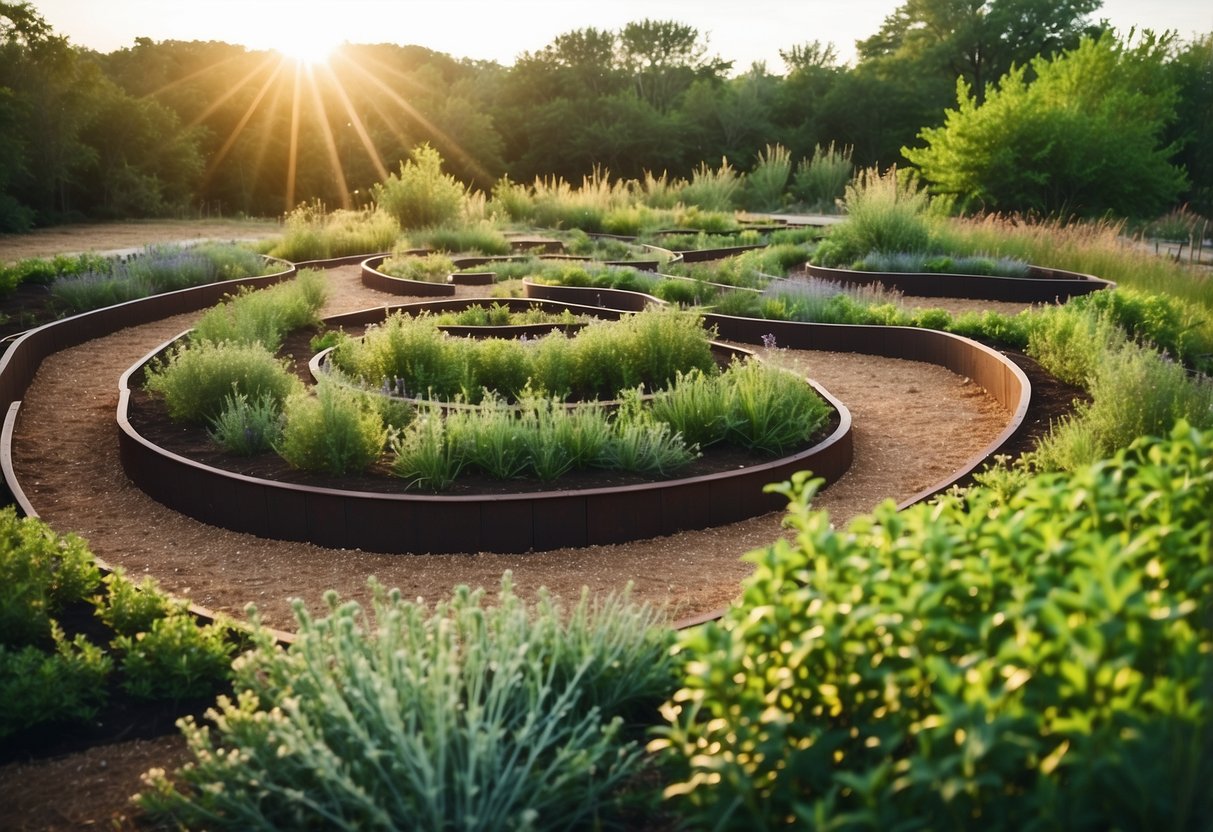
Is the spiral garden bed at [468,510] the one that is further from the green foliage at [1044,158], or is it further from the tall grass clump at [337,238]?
the green foliage at [1044,158]

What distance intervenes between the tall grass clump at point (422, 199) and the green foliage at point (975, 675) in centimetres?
1836

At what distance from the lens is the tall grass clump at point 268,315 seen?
8945mm

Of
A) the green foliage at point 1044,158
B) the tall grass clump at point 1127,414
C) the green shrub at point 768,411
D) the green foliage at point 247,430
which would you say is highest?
the green foliage at point 1044,158

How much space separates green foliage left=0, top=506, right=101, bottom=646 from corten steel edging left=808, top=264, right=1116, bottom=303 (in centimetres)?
1100

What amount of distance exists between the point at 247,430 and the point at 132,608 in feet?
8.84

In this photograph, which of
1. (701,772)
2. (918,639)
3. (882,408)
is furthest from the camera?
(882,408)

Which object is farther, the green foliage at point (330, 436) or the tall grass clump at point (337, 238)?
the tall grass clump at point (337, 238)

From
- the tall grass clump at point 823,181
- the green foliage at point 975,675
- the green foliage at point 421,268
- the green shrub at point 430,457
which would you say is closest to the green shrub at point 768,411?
the green shrub at point 430,457

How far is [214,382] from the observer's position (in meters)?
7.29

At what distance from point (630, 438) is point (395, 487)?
140 cm

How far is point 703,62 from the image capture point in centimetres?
5181

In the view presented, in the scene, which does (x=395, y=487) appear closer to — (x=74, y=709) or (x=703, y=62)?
(x=74, y=709)

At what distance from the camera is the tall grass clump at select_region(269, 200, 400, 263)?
17.3 metres

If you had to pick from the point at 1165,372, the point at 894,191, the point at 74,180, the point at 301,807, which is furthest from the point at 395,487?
the point at 74,180
